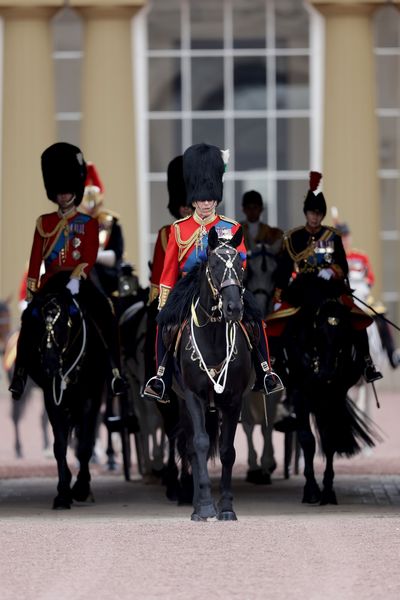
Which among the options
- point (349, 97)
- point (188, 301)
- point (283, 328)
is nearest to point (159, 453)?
point (283, 328)

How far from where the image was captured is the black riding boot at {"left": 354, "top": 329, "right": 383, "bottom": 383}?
53.4ft

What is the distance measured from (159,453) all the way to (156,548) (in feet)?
20.5

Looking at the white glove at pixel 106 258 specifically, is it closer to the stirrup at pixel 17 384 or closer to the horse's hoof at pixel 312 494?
the stirrup at pixel 17 384

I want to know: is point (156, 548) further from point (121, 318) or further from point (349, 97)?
point (349, 97)

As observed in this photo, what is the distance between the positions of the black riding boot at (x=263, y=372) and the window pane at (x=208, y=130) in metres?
18.3

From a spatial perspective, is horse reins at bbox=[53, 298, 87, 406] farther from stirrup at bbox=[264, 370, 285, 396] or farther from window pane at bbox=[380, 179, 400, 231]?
window pane at bbox=[380, 179, 400, 231]

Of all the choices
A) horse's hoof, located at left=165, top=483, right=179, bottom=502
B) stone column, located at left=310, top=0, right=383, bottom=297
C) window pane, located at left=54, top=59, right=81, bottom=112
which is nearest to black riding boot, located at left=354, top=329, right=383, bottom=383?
horse's hoof, located at left=165, top=483, right=179, bottom=502

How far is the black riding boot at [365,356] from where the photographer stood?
16.3m

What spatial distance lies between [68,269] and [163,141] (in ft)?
55.9

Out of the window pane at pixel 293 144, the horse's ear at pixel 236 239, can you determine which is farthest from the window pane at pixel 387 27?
the horse's ear at pixel 236 239

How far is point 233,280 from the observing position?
1345 centimetres

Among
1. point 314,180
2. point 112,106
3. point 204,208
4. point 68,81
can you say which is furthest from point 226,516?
point 68,81

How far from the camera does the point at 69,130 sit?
33.7 m

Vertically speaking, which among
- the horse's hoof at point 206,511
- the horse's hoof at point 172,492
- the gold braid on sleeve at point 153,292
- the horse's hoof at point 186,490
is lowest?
the horse's hoof at point 172,492
